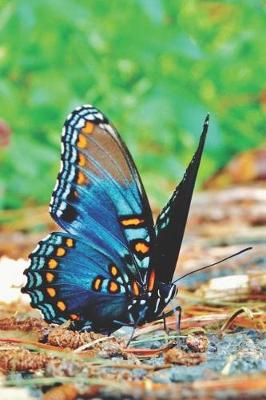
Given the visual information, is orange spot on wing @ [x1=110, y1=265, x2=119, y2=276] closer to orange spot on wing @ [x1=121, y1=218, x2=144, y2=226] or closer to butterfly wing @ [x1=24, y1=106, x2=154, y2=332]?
butterfly wing @ [x1=24, y1=106, x2=154, y2=332]

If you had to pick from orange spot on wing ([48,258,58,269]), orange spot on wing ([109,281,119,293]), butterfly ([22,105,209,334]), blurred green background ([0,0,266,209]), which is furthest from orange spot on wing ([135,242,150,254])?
blurred green background ([0,0,266,209])

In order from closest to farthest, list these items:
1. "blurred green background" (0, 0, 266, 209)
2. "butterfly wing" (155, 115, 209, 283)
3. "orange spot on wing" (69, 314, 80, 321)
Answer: "butterfly wing" (155, 115, 209, 283)
"orange spot on wing" (69, 314, 80, 321)
"blurred green background" (0, 0, 266, 209)

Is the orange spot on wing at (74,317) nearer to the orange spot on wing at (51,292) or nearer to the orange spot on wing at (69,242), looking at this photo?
the orange spot on wing at (51,292)

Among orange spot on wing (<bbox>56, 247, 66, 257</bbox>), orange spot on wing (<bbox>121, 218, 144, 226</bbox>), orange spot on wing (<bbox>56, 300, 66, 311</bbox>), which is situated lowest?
orange spot on wing (<bbox>56, 300, 66, 311</bbox>)

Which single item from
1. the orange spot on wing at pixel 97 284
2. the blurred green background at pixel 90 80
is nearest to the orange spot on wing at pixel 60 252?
the orange spot on wing at pixel 97 284

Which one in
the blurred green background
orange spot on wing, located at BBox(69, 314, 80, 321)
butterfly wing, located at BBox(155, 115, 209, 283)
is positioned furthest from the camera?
the blurred green background

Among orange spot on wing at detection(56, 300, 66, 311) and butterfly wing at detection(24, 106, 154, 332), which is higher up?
butterfly wing at detection(24, 106, 154, 332)

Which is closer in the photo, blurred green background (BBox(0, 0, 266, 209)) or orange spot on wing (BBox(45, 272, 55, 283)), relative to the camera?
orange spot on wing (BBox(45, 272, 55, 283))

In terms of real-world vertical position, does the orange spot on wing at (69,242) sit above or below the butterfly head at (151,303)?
above
